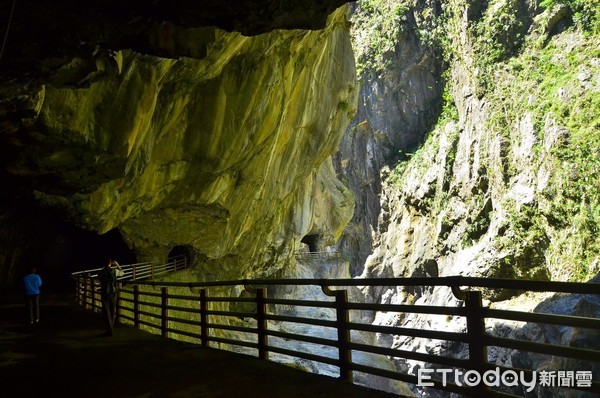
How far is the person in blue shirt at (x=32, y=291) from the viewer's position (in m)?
11.5

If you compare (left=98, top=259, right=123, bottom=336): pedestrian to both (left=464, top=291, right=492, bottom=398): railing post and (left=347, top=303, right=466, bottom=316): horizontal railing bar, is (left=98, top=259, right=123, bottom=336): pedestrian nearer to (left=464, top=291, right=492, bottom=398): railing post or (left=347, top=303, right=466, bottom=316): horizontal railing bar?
(left=347, top=303, right=466, bottom=316): horizontal railing bar

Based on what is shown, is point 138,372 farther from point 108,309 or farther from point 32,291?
point 32,291

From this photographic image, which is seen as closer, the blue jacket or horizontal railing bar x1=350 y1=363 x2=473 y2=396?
horizontal railing bar x1=350 y1=363 x2=473 y2=396

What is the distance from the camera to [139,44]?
6.14 metres

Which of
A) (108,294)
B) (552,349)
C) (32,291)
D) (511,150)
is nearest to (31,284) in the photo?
(32,291)

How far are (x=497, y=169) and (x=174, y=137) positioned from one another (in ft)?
92.6

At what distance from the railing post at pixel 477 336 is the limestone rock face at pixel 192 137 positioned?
4983 mm

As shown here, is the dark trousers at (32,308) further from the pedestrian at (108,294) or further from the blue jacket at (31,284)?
the pedestrian at (108,294)

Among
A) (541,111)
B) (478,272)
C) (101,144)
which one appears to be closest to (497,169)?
(541,111)

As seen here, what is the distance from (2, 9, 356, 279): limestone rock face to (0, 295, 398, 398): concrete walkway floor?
4.03m

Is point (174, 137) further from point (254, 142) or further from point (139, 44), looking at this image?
point (139, 44)

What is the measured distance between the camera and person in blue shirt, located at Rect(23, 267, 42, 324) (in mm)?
11469

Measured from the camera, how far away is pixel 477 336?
3.84 m

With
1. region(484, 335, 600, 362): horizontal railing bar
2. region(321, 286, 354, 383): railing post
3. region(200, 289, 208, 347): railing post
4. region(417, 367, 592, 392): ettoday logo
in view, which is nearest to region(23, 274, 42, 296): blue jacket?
region(200, 289, 208, 347): railing post
